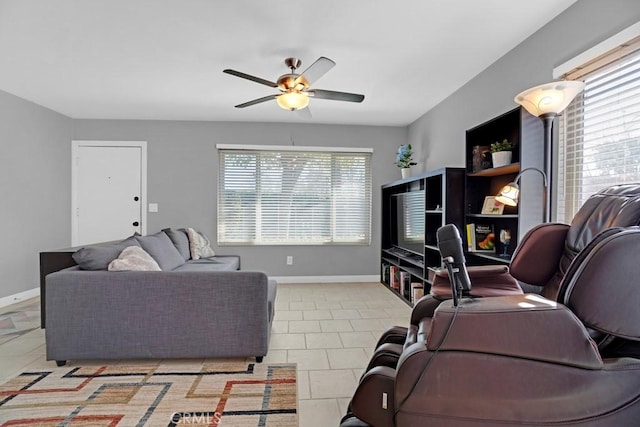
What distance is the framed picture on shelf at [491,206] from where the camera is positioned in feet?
8.61

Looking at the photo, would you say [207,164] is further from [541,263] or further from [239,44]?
[541,263]

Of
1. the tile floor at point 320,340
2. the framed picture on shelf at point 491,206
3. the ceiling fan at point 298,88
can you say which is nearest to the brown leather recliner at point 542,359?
the tile floor at point 320,340

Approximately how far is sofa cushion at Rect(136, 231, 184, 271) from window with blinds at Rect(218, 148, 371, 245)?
145 cm

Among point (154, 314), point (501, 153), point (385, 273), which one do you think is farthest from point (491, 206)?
point (154, 314)

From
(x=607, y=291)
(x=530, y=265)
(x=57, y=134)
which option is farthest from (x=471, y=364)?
(x=57, y=134)

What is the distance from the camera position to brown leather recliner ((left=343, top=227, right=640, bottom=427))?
0.98 metres

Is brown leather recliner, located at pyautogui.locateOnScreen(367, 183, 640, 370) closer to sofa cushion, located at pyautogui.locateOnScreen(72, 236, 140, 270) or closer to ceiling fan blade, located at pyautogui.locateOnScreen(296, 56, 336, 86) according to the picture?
ceiling fan blade, located at pyautogui.locateOnScreen(296, 56, 336, 86)

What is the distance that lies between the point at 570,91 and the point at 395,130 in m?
3.44

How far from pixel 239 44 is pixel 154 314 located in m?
2.10

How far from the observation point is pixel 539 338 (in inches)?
38.8

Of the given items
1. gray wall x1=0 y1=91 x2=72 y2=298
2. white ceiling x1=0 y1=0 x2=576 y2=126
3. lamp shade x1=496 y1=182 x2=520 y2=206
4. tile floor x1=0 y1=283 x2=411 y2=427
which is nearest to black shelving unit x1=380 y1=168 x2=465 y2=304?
tile floor x1=0 y1=283 x2=411 y2=427

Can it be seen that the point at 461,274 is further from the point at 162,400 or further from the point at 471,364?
the point at 162,400

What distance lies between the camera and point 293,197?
4945 millimetres

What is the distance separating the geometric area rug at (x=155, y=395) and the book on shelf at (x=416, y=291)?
1791mm
